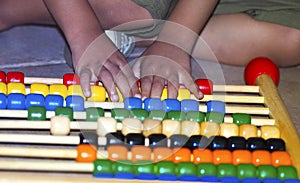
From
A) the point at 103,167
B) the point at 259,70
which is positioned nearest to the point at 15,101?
the point at 103,167

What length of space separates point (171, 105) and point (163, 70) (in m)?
0.11

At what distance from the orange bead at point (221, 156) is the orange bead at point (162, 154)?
59 millimetres

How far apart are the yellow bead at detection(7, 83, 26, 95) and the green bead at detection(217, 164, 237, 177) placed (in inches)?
13.4

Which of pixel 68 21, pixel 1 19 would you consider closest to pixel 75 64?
pixel 68 21

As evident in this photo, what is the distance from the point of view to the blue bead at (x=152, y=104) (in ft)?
3.05

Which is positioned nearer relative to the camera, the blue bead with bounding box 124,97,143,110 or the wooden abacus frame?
the wooden abacus frame

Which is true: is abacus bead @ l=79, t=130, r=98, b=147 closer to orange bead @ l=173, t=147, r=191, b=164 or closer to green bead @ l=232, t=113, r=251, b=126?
orange bead @ l=173, t=147, r=191, b=164

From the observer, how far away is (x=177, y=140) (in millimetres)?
837

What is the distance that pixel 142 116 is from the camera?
35.5 inches

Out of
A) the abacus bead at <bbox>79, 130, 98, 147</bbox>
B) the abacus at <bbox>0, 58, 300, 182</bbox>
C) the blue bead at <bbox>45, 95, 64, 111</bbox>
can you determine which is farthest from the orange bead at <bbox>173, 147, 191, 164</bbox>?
the blue bead at <bbox>45, 95, 64, 111</bbox>

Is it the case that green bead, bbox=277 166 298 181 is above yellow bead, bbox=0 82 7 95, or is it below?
below

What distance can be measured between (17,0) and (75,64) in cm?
30

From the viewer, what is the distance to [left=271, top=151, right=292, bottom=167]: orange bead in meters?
0.82

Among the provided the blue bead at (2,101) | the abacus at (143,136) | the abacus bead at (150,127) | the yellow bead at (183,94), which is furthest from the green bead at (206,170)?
the blue bead at (2,101)
